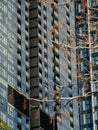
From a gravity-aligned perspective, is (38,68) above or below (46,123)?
above

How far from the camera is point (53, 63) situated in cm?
15500

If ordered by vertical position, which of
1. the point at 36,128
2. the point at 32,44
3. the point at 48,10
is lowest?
the point at 36,128

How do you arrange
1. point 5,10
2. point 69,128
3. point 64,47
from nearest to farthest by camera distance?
point 64,47 → point 5,10 → point 69,128

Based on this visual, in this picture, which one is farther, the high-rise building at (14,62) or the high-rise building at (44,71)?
the high-rise building at (44,71)

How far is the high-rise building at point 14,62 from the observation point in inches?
5094

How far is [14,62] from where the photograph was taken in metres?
138

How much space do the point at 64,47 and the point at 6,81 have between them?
12052 centimetres

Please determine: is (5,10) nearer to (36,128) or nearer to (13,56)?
(13,56)

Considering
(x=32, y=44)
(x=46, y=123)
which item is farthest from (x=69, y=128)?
(x=32, y=44)

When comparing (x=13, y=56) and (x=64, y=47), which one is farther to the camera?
(x=13, y=56)

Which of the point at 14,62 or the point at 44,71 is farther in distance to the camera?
the point at 44,71

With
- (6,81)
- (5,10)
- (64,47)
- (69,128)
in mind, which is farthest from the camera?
(69,128)

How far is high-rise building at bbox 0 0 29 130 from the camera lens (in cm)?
12938

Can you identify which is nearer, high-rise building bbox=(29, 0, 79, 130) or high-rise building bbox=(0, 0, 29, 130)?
high-rise building bbox=(0, 0, 29, 130)
